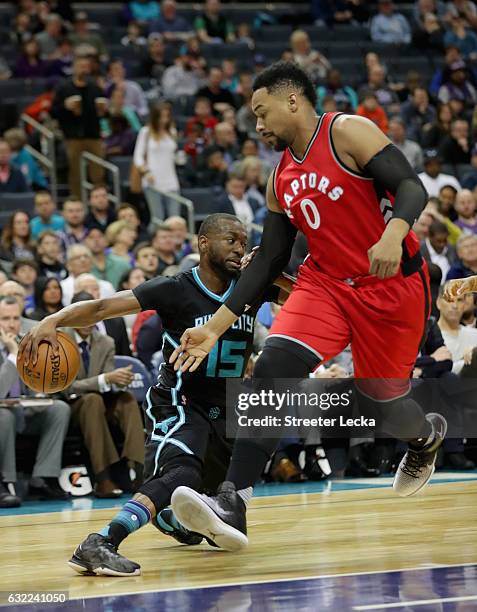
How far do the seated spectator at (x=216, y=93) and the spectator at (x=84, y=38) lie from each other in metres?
1.47

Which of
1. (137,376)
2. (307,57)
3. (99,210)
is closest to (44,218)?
(99,210)

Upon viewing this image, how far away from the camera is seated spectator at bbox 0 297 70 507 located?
8.62 metres

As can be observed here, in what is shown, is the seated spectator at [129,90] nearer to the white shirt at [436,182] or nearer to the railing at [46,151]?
the railing at [46,151]

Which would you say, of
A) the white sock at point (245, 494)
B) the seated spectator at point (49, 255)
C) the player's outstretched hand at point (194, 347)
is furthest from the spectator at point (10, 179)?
the white sock at point (245, 494)

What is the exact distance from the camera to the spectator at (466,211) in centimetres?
1378

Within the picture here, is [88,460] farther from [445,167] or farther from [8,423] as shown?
[445,167]

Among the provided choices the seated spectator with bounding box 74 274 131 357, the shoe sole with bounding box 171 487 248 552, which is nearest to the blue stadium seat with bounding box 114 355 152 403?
the seated spectator with bounding box 74 274 131 357

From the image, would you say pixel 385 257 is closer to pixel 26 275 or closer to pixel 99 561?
pixel 99 561

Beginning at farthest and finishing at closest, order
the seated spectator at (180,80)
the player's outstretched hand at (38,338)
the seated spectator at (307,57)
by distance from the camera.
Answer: the seated spectator at (307,57)
the seated spectator at (180,80)
the player's outstretched hand at (38,338)

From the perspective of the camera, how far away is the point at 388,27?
19469 millimetres

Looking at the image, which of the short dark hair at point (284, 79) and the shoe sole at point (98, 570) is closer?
the shoe sole at point (98, 570)

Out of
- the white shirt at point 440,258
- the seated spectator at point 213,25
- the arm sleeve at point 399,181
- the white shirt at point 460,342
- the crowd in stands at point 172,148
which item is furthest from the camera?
the seated spectator at point 213,25

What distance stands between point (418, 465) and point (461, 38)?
47.8 ft

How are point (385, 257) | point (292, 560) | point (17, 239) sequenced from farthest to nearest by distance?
point (17, 239)
point (292, 560)
point (385, 257)
